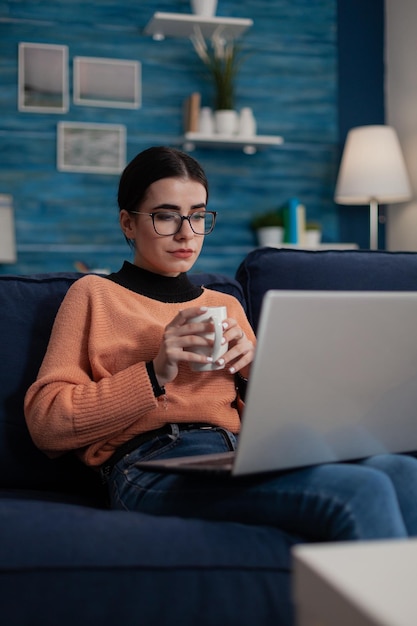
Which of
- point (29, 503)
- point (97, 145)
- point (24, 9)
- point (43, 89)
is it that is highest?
point (24, 9)

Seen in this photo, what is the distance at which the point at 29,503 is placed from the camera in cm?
141

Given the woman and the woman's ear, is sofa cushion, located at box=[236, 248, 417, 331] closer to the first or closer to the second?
the woman

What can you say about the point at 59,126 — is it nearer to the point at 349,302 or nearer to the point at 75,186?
the point at 75,186

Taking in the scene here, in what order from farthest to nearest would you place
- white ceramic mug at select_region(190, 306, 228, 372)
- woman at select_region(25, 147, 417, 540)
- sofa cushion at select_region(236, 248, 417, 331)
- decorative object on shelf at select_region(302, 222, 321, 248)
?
decorative object on shelf at select_region(302, 222, 321, 248) → sofa cushion at select_region(236, 248, 417, 331) → white ceramic mug at select_region(190, 306, 228, 372) → woman at select_region(25, 147, 417, 540)

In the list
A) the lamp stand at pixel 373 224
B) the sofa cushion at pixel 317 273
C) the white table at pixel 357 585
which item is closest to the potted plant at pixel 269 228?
the lamp stand at pixel 373 224

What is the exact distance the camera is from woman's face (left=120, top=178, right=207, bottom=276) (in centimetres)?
172

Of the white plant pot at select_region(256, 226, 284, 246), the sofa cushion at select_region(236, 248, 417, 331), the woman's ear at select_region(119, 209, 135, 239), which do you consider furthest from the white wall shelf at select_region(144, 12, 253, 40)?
the woman's ear at select_region(119, 209, 135, 239)

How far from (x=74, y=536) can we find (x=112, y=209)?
318cm

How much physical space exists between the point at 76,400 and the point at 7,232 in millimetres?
2638

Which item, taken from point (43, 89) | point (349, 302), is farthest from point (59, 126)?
point (349, 302)

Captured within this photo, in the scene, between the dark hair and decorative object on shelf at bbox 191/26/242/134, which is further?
decorative object on shelf at bbox 191/26/242/134

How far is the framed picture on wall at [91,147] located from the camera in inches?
167

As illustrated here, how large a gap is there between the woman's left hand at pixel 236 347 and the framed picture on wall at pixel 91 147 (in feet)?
9.36

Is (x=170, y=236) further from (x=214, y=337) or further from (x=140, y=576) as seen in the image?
(x=140, y=576)
